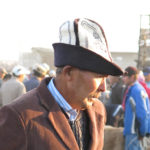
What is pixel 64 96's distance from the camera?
62.6 inches

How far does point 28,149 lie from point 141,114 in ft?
10.3

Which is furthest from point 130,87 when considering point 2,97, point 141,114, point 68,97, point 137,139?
point 68,97

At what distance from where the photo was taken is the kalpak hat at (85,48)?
1492 mm

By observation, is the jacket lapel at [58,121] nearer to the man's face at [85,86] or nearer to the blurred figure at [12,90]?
the man's face at [85,86]

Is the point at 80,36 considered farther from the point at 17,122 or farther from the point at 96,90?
the point at 17,122

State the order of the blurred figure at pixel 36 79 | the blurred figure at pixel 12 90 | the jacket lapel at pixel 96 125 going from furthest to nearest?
the blurred figure at pixel 36 79 < the blurred figure at pixel 12 90 < the jacket lapel at pixel 96 125

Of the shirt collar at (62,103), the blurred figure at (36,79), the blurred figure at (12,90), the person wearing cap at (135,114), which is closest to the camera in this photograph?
the shirt collar at (62,103)

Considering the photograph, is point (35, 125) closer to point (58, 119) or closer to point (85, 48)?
point (58, 119)

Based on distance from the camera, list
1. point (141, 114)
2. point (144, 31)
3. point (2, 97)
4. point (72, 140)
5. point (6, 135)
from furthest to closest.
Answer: point (144, 31)
point (2, 97)
point (141, 114)
point (72, 140)
point (6, 135)

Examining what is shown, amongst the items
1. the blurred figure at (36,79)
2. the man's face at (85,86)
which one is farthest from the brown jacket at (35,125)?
the blurred figure at (36,79)

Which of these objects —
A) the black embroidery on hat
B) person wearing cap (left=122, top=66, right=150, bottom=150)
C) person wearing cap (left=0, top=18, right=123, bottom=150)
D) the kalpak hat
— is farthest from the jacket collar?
person wearing cap (left=122, top=66, right=150, bottom=150)

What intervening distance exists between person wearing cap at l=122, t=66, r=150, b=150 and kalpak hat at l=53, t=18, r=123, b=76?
2.84m

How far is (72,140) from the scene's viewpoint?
1.53 m

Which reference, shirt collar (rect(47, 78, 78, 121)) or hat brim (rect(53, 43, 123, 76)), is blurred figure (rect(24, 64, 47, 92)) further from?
hat brim (rect(53, 43, 123, 76))
